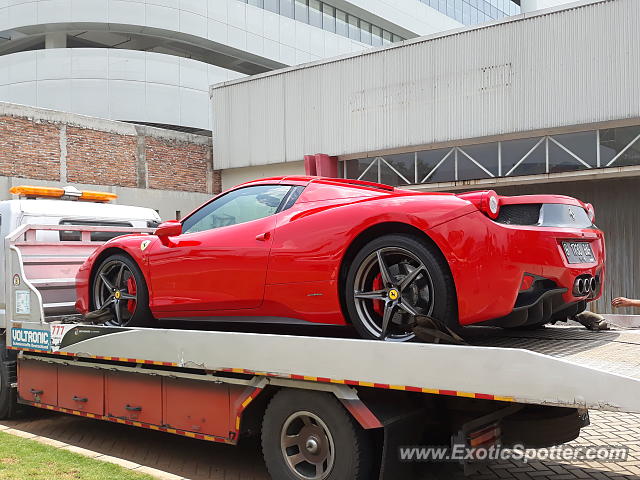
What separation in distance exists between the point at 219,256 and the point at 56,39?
92.7 ft

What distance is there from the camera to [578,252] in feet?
13.0

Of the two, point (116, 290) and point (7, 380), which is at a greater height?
point (116, 290)

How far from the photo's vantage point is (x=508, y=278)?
3.59m

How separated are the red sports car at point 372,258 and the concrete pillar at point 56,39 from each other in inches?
1070

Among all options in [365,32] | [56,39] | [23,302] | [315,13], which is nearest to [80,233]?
[23,302]

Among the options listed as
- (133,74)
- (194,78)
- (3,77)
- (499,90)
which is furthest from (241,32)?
(499,90)

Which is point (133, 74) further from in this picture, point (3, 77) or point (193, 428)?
point (193, 428)

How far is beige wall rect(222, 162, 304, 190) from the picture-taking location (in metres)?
18.5

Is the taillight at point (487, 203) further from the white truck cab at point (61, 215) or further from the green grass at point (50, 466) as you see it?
the white truck cab at point (61, 215)

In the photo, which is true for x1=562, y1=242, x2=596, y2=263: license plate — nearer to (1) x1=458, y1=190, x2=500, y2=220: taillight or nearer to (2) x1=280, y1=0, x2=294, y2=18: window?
(1) x1=458, y1=190, x2=500, y2=220: taillight

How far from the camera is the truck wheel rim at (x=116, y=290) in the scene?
563 centimetres

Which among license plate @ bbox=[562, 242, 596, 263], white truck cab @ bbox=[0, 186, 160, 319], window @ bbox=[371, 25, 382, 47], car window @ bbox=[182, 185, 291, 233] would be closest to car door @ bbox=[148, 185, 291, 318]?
car window @ bbox=[182, 185, 291, 233]

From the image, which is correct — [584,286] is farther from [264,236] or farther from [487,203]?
[264,236]

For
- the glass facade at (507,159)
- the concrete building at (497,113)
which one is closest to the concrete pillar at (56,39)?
the concrete building at (497,113)
